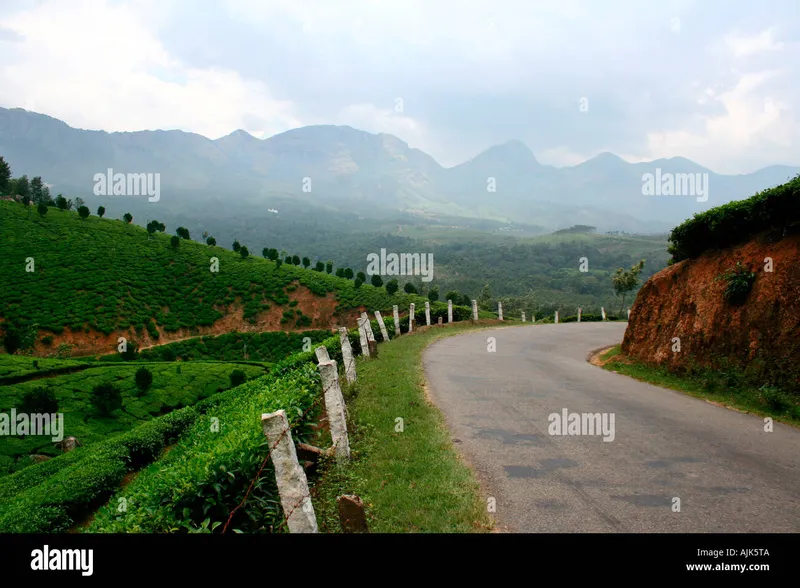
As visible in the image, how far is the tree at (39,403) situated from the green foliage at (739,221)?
2197 centimetres

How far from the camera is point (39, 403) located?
16719mm

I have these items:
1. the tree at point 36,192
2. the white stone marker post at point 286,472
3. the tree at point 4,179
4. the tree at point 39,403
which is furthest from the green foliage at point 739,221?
the tree at point 36,192

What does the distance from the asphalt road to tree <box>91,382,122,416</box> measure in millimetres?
13481

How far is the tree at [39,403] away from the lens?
54.4ft

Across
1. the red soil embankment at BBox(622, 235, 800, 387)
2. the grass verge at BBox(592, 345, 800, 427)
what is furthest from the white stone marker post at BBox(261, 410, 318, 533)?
the red soil embankment at BBox(622, 235, 800, 387)

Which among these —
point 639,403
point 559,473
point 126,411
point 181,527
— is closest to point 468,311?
point 126,411

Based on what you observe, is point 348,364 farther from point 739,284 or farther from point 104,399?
point 104,399

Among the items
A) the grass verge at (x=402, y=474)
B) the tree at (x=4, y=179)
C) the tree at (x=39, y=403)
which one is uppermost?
the tree at (x=4, y=179)

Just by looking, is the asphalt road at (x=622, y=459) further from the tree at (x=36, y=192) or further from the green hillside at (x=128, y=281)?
the tree at (x=36, y=192)

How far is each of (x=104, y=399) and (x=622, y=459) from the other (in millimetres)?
18775

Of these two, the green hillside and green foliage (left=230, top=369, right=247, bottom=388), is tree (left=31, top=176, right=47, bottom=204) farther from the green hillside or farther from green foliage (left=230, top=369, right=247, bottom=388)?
green foliage (left=230, top=369, right=247, bottom=388)

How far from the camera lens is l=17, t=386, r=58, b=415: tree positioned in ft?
54.4

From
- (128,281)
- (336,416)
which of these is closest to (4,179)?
(128,281)

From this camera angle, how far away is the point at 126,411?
63.9ft
